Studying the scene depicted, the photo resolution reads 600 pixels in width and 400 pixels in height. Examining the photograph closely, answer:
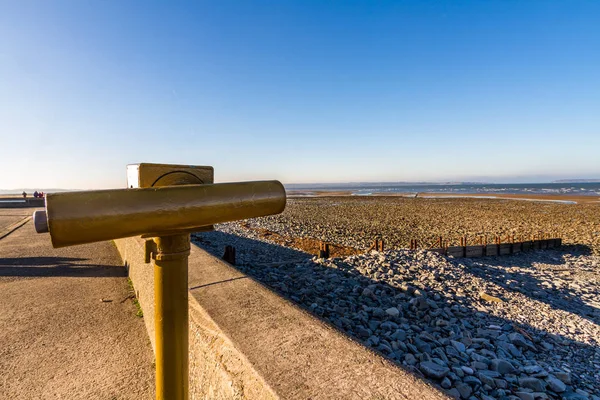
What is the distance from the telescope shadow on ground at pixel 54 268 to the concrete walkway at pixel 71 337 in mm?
21

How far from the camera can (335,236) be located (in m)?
15.9

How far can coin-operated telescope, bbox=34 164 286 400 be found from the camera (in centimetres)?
92

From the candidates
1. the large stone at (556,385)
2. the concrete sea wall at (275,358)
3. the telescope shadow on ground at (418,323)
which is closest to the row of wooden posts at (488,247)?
the telescope shadow on ground at (418,323)

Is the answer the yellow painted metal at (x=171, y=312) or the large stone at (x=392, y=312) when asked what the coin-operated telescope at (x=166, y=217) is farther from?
the large stone at (x=392, y=312)

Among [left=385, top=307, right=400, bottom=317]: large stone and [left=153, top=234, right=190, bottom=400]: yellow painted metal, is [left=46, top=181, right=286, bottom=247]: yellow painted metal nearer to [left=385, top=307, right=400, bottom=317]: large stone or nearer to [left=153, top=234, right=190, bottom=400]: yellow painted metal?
[left=153, top=234, right=190, bottom=400]: yellow painted metal

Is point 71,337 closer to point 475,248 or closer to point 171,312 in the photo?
point 171,312

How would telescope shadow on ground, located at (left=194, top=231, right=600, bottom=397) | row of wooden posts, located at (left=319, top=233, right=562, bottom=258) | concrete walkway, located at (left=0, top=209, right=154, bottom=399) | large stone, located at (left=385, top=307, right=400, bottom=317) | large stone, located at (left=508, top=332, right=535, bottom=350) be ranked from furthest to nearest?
row of wooden posts, located at (left=319, top=233, right=562, bottom=258), large stone, located at (left=385, top=307, right=400, bottom=317), large stone, located at (left=508, top=332, right=535, bottom=350), telescope shadow on ground, located at (left=194, top=231, right=600, bottom=397), concrete walkway, located at (left=0, top=209, right=154, bottom=399)

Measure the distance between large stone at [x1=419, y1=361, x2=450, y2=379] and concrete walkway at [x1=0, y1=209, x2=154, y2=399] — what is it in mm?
2804

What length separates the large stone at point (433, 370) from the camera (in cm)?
328

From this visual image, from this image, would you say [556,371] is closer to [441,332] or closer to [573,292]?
[441,332]

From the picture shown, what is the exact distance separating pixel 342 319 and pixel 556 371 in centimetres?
262

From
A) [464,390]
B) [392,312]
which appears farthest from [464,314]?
[464,390]

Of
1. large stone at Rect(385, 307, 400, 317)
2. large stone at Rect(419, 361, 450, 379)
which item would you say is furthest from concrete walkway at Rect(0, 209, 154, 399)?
large stone at Rect(385, 307, 400, 317)

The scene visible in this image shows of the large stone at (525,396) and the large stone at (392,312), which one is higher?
the large stone at (392,312)
